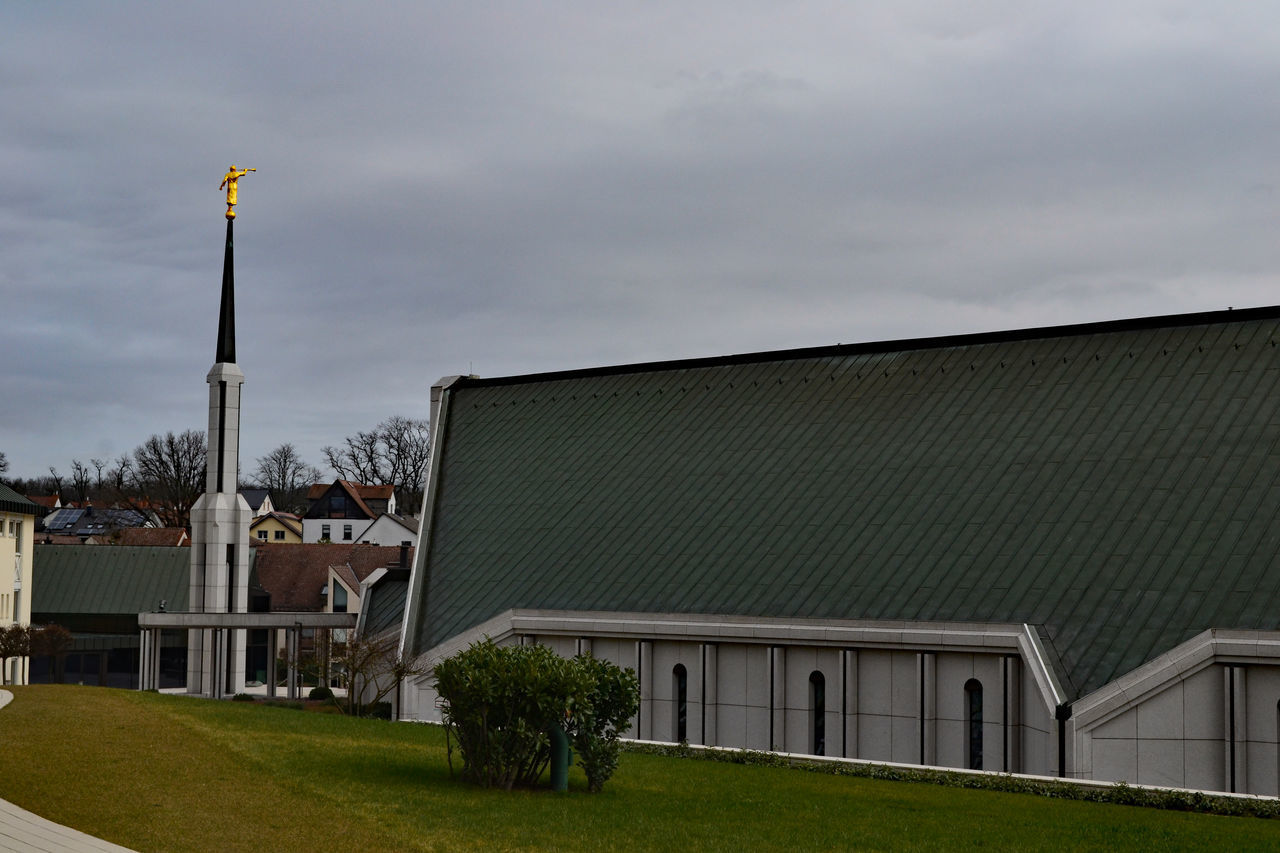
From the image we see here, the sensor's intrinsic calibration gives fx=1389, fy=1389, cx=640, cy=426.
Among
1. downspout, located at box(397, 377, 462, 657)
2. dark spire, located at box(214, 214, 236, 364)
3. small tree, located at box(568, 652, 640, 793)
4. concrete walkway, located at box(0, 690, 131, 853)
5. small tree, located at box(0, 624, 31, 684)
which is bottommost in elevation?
small tree, located at box(0, 624, 31, 684)

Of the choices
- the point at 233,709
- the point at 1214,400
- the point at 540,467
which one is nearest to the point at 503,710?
the point at 233,709

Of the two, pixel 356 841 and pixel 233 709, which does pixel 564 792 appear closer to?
pixel 356 841

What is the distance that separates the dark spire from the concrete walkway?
42826 millimetres

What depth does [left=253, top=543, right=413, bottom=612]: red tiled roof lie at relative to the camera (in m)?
84.4

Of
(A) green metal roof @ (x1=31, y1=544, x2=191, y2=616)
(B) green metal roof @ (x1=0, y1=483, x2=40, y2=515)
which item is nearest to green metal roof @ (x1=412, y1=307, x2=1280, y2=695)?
(B) green metal roof @ (x1=0, y1=483, x2=40, y2=515)

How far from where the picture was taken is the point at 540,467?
162ft

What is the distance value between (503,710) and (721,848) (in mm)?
5269

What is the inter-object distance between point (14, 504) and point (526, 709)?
5418 cm

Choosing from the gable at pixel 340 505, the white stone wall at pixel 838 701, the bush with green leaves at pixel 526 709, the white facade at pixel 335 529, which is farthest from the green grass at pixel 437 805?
the gable at pixel 340 505

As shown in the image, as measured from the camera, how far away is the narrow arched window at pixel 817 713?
3366 centimetres

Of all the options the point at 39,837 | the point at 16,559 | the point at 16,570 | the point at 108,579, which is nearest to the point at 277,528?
the point at 108,579

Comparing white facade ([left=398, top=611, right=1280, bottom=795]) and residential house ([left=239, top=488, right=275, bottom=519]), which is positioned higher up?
residential house ([left=239, top=488, right=275, bottom=519])

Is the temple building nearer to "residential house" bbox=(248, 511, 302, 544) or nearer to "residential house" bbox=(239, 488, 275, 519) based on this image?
"residential house" bbox=(248, 511, 302, 544)

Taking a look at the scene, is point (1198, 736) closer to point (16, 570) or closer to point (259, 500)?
point (16, 570)
